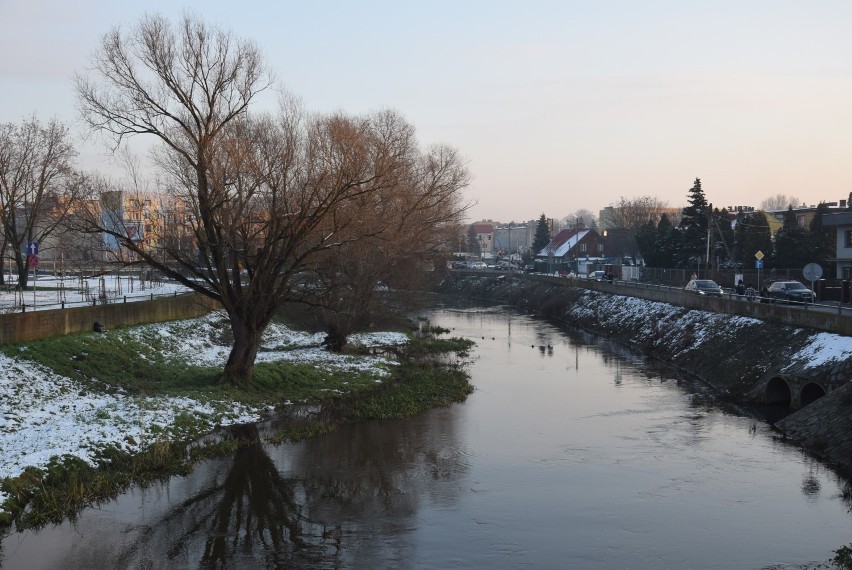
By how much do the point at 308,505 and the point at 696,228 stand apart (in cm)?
5953

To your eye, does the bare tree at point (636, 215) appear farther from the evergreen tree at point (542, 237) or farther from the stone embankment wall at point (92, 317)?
the stone embankment wall at point (92, 317)

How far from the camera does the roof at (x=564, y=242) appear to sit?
125 metres

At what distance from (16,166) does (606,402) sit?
118 ft

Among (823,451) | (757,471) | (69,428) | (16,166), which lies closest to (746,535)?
(757,471)

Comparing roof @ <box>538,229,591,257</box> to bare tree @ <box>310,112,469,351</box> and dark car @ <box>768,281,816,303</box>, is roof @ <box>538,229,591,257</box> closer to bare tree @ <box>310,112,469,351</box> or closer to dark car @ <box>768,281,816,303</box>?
bare tree @ <box>310,112,469,351</box>

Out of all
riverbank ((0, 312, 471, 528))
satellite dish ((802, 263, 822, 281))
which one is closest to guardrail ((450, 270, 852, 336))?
satellite dish ((802, 263, 822, 281))

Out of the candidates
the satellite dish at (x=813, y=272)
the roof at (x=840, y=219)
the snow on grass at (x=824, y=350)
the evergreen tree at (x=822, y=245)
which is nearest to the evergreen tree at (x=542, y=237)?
the evergreen tree at (x=822, y=245)

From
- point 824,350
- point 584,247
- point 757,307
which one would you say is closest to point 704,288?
point 757,307

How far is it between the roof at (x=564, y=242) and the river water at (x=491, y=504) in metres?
98.8

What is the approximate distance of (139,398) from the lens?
974 inches

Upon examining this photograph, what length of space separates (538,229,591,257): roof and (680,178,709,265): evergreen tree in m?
51.3

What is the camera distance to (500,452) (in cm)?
2230

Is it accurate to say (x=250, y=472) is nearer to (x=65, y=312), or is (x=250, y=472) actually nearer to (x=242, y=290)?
(x=242, y=290)

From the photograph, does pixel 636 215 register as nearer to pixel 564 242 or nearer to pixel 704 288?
pixel 564 242
